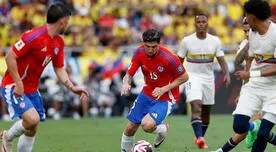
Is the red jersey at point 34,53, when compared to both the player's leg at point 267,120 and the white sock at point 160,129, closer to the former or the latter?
the white sock at point 160,129

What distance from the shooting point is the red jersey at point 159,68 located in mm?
13469

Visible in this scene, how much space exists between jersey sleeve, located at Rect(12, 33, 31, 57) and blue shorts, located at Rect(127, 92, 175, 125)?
2.38 meters

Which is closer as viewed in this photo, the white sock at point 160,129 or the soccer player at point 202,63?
the white sock at point 160,129

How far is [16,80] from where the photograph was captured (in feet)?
38.6

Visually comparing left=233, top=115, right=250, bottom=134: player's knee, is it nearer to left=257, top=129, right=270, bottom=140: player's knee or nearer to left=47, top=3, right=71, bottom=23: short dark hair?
left=257, top=129, right=270, bottom=140: player's knee

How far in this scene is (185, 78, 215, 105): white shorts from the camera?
16.3 m

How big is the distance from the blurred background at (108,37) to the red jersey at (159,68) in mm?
12411

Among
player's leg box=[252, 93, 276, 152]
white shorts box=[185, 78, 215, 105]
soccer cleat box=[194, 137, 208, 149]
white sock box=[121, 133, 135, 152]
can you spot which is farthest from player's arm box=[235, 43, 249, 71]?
white shorts box=[185, 78, 215, 105]

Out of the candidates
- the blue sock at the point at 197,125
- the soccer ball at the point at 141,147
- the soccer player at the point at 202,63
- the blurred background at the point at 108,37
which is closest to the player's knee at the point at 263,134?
the soccer ball at the point at 141,147

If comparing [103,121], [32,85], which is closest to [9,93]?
[32,85]

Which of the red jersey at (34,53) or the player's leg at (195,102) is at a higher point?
the red jersey at (34,53)

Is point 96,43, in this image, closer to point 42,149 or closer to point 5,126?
point 5,126

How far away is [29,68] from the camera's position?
12.3m

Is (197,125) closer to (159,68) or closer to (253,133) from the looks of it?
(253,133)
